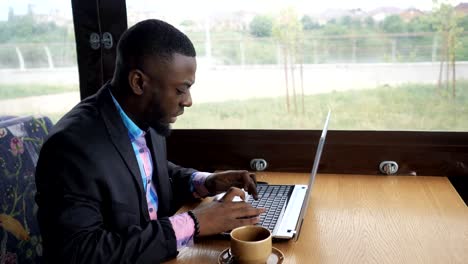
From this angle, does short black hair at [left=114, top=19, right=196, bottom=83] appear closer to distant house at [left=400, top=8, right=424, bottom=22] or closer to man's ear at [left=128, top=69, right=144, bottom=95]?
man's ear at [left=128, top=69, right=144, bottom=95]

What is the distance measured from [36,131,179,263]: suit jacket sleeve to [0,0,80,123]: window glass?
109cm

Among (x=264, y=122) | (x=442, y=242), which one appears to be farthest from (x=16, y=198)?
(x=442, y=242)

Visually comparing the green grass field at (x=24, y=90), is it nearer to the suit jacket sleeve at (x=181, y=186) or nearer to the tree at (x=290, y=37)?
the suit jacket sleeve at (x=181, y=186)

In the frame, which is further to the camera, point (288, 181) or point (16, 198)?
point (288, 181)

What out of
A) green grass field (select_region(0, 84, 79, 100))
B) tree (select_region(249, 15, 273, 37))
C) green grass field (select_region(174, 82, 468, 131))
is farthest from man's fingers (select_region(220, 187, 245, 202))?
green grass field (select_region(0, 84, 79, 100))

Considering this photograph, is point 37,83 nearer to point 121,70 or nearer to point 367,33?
point 121,70

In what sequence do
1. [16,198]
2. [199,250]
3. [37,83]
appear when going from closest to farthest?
[199,250]
[16,198]
[37,83]

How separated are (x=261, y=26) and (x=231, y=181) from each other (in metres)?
0.78

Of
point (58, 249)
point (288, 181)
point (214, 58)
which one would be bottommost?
point (288, 181)

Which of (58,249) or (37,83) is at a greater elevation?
(37,83)

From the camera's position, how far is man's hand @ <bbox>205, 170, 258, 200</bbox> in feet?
4.77

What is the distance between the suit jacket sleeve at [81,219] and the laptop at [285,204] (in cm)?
30

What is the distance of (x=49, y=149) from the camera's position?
1158mm

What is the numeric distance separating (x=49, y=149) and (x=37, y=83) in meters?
1.20
